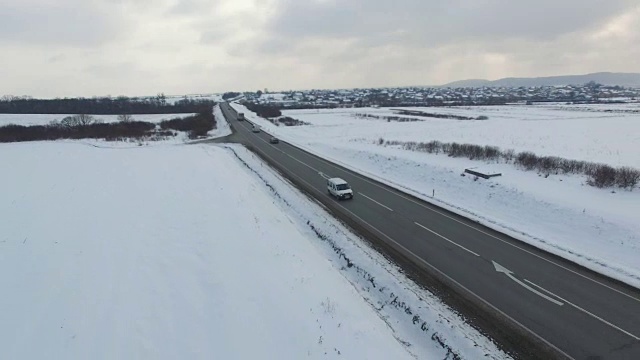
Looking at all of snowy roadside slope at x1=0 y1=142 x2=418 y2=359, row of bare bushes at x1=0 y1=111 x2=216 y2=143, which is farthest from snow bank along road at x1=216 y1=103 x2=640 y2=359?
row of bare bushes at x1=0 y1=111 x2=216 y2=143

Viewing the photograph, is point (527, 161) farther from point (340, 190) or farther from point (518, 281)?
point (518, 281)

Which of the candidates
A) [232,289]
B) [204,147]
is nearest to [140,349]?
[232,289]

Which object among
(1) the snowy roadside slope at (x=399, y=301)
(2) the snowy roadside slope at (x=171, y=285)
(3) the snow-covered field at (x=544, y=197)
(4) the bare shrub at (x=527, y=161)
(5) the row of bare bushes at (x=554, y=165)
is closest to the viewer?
(2) the snowy roadside slope at (x=171, y=285)

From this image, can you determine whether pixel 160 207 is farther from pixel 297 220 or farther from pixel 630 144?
pixel 630 144

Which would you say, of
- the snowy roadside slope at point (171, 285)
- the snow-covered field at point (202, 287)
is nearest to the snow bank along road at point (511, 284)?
the snow-covered field at point (202, 287)

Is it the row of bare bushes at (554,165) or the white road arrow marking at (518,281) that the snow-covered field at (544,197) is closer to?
the row of bare bushes at (554,165)

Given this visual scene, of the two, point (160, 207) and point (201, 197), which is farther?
point (201, 197)

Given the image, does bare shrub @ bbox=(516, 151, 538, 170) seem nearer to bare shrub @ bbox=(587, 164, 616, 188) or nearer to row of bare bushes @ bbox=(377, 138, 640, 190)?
row of bare bushes @ bbox=(377, 138, 640, 190)

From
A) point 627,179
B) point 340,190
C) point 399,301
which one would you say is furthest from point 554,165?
point 399,301
